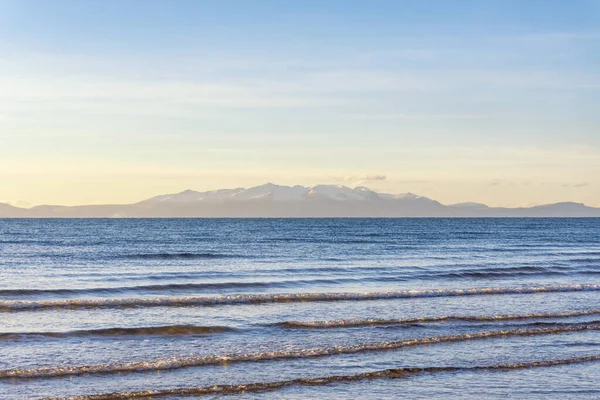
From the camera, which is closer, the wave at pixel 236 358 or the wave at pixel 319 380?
the wave at pixel 319 380

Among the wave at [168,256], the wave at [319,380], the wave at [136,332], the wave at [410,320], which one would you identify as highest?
the wave at [168,256]

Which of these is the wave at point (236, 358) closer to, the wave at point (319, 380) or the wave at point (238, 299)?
the wave at point (319, 380)

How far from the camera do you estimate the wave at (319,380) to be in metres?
13.8

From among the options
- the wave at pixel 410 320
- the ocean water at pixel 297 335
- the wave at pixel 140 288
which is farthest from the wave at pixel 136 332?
the wave at pixel 140 288

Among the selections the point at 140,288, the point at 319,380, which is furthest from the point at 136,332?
the point at 140,288

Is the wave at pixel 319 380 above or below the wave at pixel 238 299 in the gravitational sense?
below

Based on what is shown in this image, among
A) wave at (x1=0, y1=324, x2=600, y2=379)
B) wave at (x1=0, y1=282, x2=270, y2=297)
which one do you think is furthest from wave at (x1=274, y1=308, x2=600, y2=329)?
wave at (x1=0, y1=282, x2=270, y2=297)

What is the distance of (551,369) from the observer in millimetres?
16312

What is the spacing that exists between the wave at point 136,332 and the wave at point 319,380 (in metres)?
5.95

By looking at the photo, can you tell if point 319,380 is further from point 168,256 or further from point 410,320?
point 168,256

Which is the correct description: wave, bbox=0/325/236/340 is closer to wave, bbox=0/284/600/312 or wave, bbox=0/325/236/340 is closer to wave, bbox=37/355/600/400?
wave, bbox=0/284/600/312

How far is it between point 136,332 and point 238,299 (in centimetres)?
715

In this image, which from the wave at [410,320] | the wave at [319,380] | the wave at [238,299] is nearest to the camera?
the wave at [319,380]

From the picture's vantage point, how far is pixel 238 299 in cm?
2694
